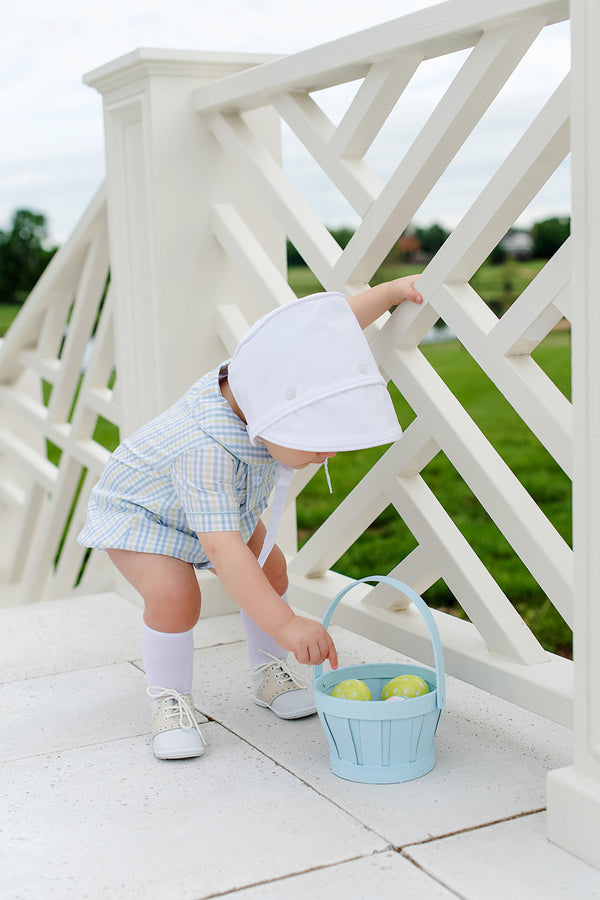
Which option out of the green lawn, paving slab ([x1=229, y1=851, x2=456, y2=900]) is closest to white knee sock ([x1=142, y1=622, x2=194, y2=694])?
paving slab ([x1=229, y1=851, x2=456, y2=900])

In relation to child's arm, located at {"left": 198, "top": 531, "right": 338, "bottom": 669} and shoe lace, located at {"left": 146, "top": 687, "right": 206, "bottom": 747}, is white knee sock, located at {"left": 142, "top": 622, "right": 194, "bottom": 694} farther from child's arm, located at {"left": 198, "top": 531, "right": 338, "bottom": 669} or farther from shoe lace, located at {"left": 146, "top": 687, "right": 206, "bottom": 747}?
child's arm, located at {"left": 198, "top": 531, "right": 338, "bottom": 669}

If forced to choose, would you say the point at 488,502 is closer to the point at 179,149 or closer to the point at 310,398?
the point at 310,398

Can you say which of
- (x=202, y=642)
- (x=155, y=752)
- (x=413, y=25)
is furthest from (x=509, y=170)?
(x=202, y=642)

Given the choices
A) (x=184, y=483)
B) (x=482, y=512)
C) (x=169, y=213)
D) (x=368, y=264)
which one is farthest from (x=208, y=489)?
(x=482, y=512)

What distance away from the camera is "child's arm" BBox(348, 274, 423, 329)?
168 cm

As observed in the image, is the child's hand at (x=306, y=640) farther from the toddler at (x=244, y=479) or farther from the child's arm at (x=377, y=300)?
the child's arm at (x=377, y=300)

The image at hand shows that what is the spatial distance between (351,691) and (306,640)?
121 mm

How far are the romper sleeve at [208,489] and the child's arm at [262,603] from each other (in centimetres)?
2

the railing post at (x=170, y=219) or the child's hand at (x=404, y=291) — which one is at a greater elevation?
the railing post at (x=170, y=219)

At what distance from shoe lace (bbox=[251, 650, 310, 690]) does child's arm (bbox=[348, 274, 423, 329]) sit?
63 centimetres

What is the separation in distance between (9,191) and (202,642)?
7.56m

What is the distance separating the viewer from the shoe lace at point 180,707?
1599mm

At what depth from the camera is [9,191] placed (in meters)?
8.77

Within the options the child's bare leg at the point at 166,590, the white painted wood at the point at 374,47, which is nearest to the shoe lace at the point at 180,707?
the child's bare leg at the point at 166,590
